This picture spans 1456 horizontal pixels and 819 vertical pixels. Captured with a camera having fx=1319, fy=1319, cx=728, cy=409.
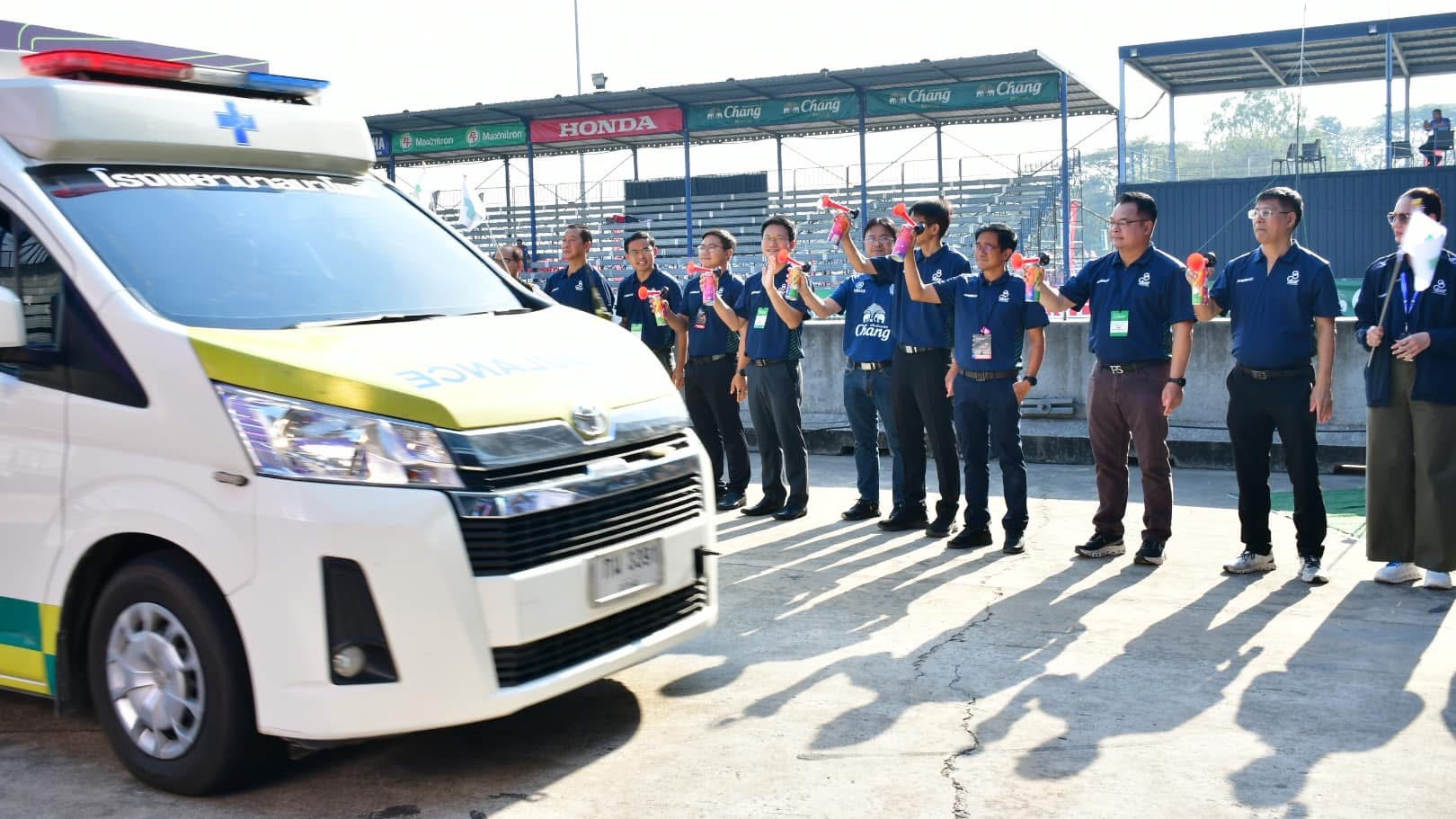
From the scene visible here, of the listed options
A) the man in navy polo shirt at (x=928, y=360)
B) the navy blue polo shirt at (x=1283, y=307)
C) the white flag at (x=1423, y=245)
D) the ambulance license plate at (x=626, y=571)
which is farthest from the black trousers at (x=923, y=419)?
the ambulance license plate at (x=626, y=571)

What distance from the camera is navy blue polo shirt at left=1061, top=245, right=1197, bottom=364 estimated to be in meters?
7.31

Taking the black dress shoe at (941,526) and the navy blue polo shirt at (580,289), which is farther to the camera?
the navy blue polo shirt at (580,289)

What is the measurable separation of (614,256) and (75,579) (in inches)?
1239

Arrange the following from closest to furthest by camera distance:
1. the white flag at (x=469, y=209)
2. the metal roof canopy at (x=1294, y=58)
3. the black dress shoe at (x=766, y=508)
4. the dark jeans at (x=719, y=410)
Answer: the black dress shoe at (x=766, y=508) < the dark jeans at (x=719, y=410) < the white flag at (x=469, y=209) < the metal roof canopy at (x=1294, y=58)

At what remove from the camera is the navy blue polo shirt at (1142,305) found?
24.0 feet

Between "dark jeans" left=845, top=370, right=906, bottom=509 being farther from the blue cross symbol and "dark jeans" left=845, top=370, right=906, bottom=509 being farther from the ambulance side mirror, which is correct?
the ambulance side mirror

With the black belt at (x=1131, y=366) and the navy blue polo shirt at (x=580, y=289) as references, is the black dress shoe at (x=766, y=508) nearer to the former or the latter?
the navy blue polo shirt at (x=580, y=289)

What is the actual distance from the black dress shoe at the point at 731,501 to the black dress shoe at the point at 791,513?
53cm

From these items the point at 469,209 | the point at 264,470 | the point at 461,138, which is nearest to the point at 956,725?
the point at 264,470

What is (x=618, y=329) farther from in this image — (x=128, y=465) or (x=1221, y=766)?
(x=1221, y=766)

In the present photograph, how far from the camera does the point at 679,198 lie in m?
34.6

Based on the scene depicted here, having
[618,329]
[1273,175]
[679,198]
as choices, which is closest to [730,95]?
[679,198]

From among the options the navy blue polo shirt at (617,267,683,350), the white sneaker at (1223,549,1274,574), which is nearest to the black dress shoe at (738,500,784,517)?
the navy blue polo shirt at (617,267,683,350)

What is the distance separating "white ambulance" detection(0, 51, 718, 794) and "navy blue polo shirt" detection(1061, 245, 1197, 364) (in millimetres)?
3469
